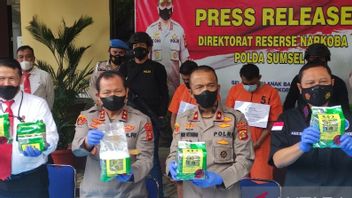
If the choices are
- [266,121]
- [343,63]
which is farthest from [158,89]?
[343,63]

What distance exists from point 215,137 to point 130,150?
511 millimetres

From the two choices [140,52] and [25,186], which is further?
[140,52]

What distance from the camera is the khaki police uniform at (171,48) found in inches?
254

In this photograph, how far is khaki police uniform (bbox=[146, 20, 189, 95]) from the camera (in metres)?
6.46

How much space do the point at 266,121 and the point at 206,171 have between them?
234cm

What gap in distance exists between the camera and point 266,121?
16.3ft

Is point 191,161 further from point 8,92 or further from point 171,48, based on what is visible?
point 171,48

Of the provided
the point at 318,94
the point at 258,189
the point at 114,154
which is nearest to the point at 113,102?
the point at 114,154

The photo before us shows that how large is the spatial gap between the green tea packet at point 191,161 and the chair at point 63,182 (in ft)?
3.82

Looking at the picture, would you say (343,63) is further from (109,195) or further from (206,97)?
(109,195)

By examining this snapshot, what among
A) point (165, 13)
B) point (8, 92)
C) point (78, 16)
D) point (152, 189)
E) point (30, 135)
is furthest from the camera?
point (78, 16)

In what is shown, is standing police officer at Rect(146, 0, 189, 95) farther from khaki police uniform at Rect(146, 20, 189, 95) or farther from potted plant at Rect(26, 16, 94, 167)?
potted plant at Rect(26, 16, 94, 167)

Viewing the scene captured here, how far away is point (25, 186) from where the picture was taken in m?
3.09

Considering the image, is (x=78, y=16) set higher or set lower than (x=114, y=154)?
higher
